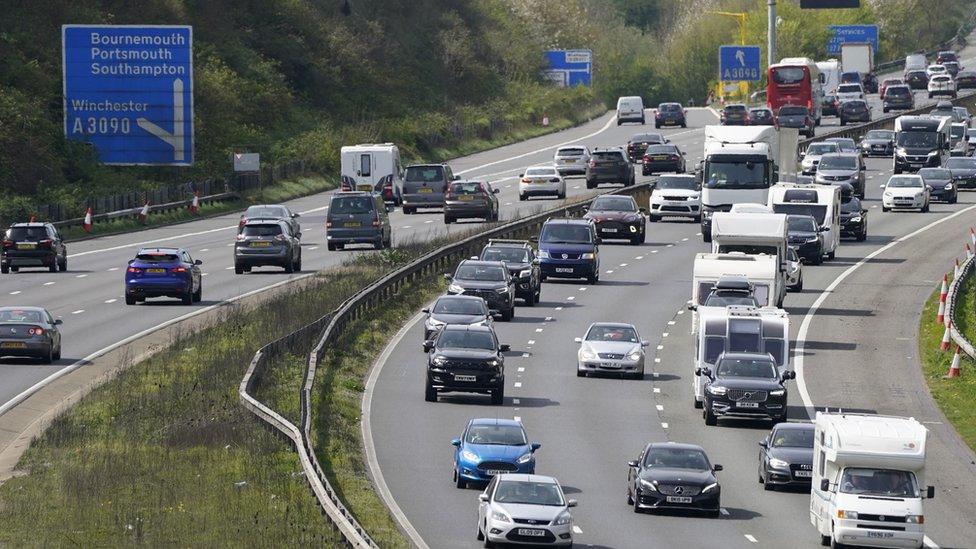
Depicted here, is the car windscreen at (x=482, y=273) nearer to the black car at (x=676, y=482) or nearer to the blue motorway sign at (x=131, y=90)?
the black car at (x=676, y=482)

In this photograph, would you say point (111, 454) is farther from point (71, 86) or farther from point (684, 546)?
point (71, 86)

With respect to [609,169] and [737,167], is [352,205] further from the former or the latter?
[609,169]

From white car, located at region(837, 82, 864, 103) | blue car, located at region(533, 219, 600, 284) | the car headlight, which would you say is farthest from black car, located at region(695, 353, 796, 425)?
white car, located at region(837, 82, 864, 103)

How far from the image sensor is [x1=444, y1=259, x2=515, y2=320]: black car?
173 feet

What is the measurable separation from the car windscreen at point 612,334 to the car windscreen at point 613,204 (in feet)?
82.4

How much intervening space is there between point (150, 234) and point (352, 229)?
510 inches

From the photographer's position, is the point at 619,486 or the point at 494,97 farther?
the point at 494,97

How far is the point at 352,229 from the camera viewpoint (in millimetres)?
67312

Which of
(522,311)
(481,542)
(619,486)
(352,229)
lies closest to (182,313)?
(522,311)

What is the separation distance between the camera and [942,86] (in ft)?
463

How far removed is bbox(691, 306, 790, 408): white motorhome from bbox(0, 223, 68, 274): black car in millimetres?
26540

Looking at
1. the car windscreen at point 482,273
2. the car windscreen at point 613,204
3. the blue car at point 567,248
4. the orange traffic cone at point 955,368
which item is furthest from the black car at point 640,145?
the orange traffic cone at point 955,368

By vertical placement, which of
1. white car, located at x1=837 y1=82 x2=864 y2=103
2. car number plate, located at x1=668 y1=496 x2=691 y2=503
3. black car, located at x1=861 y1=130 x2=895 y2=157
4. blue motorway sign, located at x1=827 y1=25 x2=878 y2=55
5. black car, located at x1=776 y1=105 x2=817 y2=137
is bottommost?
car number plate, located at x1=668 y1=496 x2=691 y2=503

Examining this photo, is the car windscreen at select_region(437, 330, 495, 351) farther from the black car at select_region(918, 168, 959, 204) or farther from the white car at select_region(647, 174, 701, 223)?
the black car at select_region(918, 168, 959, 204)
